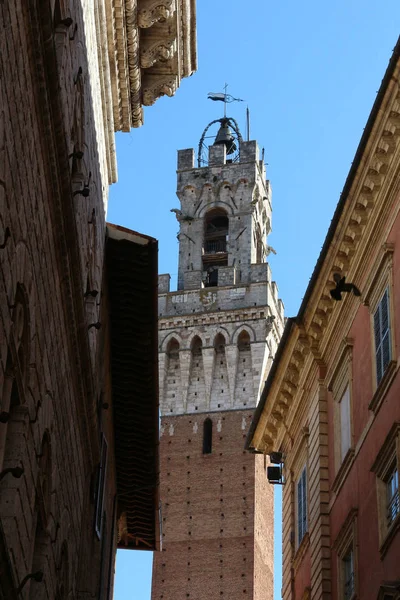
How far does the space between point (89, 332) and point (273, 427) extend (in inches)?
326

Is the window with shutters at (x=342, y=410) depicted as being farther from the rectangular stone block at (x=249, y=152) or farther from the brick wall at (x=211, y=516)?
the rectangular stone block at (x=249, y=152)

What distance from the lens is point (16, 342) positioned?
10.1 m

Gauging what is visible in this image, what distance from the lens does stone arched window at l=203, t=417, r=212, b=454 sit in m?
54.9

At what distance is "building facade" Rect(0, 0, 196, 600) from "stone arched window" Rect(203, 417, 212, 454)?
105ft

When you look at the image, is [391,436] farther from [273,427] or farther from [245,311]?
[245,311]

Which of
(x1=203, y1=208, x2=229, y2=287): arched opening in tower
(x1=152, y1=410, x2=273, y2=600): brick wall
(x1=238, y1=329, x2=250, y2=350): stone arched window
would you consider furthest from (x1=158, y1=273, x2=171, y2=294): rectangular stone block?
(x1=152, y1=410, x2=273, y2=600): brick wall

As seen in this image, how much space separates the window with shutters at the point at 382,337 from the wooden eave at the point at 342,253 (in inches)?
46.1

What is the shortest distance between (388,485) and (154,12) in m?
6.83

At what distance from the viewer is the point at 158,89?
19.4 metres

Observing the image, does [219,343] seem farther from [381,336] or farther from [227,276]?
[381,336]

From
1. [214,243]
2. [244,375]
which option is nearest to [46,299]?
[244,375]

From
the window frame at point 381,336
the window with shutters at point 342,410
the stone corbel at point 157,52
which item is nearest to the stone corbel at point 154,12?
the stone corbel at point 157,52

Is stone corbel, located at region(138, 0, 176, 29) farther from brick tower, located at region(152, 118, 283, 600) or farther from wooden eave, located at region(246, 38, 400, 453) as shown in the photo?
brick tower, located at region(152, 118, 283, 600)

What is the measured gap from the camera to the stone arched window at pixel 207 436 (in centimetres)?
5494
